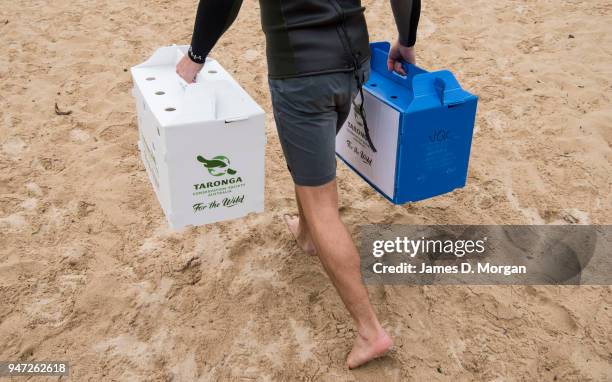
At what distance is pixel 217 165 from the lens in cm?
234

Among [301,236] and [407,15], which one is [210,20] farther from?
[301,236]

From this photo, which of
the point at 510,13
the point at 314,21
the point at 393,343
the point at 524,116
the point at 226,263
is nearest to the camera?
the point at 314,21

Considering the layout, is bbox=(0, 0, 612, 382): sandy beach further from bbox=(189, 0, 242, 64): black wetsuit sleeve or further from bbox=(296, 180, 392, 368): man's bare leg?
bbox=(189, 0, 242, 64): black wetsuit sleeve

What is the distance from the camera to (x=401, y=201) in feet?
8.14

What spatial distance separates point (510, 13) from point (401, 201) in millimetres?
2840

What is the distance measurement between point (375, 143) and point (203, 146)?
25.5 inches

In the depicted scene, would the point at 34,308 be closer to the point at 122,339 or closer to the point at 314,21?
the point at 122,339

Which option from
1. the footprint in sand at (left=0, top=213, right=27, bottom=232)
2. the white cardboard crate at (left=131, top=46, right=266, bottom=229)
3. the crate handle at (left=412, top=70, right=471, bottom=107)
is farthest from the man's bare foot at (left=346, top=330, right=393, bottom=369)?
the footprint in sand at (left=0, top=213, right=27, bottom=232)

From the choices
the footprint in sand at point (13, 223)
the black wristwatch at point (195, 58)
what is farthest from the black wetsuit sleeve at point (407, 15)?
the footprint in sand at point (13, 223)

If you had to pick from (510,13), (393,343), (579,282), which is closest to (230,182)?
(393,343)

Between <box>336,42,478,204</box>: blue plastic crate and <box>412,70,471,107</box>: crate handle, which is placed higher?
<box>412,70,471,107</box>: crate handle

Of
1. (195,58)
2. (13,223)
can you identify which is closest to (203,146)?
(195,58)

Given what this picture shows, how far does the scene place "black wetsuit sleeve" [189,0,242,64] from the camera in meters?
1.95

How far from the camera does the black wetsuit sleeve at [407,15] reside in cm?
229
